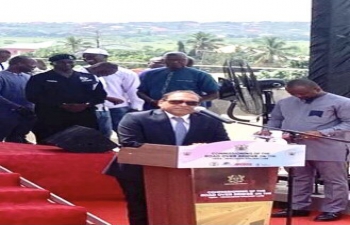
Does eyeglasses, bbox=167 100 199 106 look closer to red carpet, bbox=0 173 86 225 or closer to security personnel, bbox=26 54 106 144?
red carpet, bbox=0 173 86 225

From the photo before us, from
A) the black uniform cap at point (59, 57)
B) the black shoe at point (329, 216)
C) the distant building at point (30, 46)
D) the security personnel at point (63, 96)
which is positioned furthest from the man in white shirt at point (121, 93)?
the distant building at point (30, 46)

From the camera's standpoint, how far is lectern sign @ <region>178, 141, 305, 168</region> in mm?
5598

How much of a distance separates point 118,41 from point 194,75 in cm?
737

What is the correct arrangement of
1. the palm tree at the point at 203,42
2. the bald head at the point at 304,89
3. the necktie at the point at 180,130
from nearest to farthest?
the necktie at the point at 180,130
the bald head at the point at 304,89
the palm tree at the point at 203,42

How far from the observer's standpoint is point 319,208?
28.5 feet

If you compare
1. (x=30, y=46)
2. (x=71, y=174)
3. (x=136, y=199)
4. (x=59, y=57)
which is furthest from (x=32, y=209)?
(x=30, y=46)

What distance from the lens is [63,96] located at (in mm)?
9156

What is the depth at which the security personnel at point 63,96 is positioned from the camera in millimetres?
9156

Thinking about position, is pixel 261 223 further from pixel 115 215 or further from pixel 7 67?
pixel 7 67

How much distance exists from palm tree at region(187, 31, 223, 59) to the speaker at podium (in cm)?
890

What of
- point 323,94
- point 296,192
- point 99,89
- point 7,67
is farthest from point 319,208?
point 7,67

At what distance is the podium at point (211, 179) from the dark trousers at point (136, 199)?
35cm

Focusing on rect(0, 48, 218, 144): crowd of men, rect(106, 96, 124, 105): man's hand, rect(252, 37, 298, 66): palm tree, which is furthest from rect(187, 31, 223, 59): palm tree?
rect(0, 48, 218, 144): crowd of men

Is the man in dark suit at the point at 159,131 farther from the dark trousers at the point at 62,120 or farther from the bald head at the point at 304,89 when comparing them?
the dark trousers at the point at 62,120
